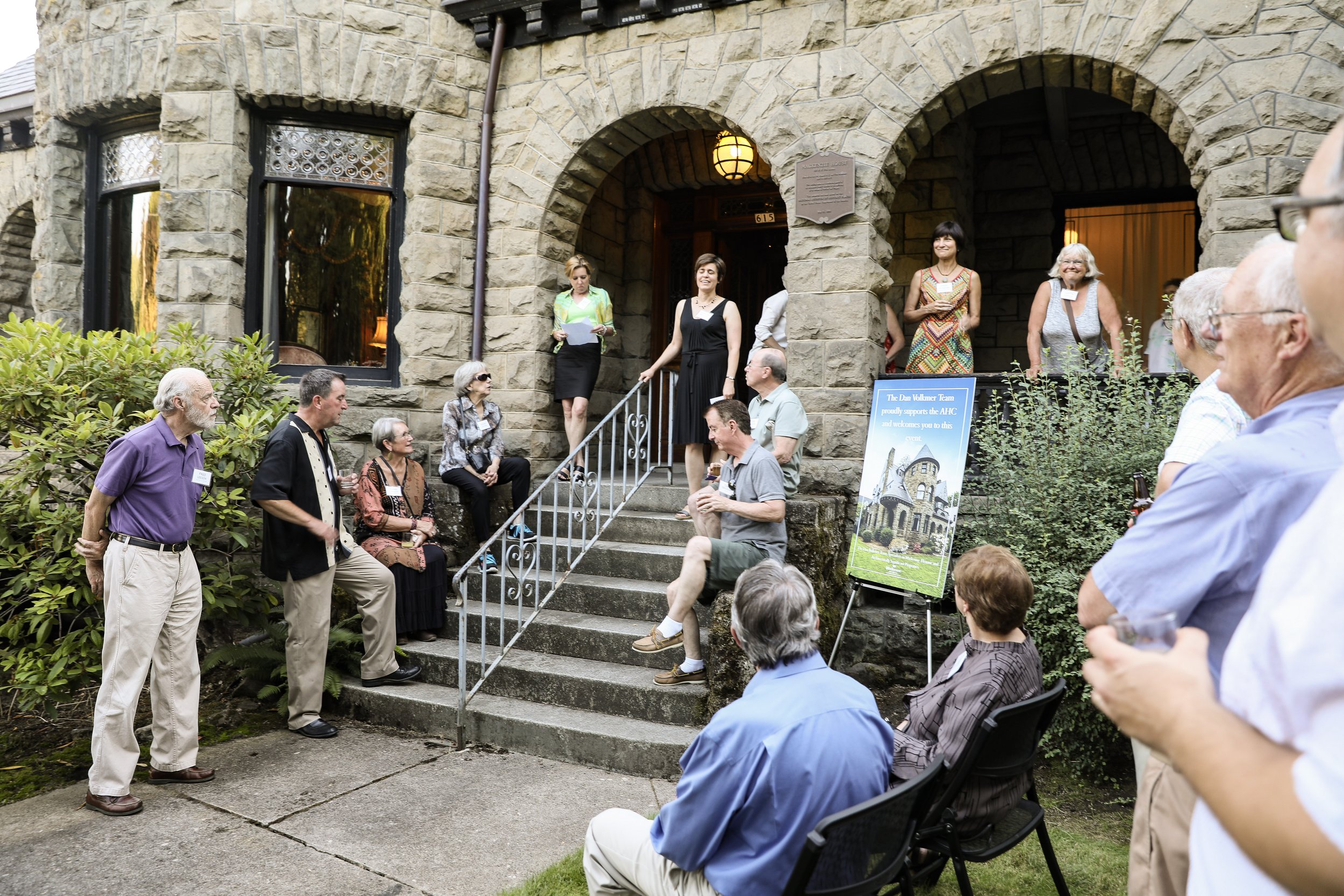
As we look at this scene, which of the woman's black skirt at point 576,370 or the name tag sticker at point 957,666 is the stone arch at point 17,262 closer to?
the woman's black skirt at point 576,370

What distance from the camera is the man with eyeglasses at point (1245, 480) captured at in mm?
1338

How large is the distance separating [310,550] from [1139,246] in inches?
312

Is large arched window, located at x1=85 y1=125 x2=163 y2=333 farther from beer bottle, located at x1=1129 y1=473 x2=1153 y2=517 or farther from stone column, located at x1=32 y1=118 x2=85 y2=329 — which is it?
beer bottle, located at x1=1129 y1=473 x2=1153 y2=517

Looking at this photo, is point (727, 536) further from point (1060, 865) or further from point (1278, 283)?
point (1278, 283)

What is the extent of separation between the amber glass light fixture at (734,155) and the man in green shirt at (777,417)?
3.47 metres

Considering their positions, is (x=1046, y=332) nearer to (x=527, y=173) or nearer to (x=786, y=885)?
(x=527, y=173)

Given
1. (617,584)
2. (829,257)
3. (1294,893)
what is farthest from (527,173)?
(1294,893)

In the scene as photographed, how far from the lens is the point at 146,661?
13.4 ft

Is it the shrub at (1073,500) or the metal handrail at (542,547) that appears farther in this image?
the metal handrail at (542,547)

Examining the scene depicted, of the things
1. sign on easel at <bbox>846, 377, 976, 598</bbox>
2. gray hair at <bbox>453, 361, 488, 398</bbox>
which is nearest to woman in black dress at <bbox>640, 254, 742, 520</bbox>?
sign on easel at <bbox>846, 377, 976, 598</bbox>

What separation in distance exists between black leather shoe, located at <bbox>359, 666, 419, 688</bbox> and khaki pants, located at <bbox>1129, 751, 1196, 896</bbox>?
14.2ft

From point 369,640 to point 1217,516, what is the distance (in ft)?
16.1

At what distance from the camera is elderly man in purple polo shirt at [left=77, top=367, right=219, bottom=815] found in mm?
4008

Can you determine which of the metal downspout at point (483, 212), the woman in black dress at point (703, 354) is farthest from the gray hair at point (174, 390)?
the metal downspout at point (483, 212)
